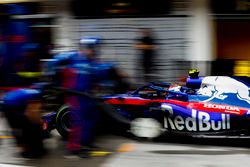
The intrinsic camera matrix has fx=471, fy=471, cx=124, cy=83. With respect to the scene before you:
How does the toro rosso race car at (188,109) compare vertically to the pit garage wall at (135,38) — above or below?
below

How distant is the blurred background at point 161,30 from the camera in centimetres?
1099

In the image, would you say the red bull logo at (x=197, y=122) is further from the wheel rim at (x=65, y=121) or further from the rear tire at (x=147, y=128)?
the wheel rim at (x=65, y=121)

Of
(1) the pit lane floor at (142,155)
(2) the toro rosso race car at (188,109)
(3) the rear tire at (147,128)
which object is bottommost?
(1) the pit lane floor at (142,155)

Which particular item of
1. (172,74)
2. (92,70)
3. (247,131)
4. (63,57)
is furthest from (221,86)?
(172,74)

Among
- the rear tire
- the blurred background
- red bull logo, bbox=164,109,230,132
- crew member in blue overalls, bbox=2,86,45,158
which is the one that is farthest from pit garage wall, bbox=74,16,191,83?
crew member in blue overalls, bbox=2,86,45,158

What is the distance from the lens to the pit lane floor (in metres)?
6.07

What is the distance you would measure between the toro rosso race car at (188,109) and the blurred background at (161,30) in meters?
3.40

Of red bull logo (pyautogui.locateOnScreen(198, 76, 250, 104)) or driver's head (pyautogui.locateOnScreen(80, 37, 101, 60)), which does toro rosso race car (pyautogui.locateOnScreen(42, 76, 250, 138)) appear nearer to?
red bull logo (pyautogui.locateOnScreen(198, 76, 250, 104))

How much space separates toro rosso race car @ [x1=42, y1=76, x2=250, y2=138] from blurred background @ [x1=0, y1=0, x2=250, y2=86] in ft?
11.2

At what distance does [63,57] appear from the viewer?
612 cm

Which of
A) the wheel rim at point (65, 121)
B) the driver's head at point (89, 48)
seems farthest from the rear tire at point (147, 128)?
the driver's head at point (89, 48)

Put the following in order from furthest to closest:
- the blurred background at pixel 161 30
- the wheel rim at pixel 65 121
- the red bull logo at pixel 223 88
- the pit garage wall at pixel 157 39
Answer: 1. the pit garage wall at pixel 157 39
2. the blurred background at pixel 161 30
3. the wheel rim at pixel 65 121
4. the red bull logo at pixel 223 88

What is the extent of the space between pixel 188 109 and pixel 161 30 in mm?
5044

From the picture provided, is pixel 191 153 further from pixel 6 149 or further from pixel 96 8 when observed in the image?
pixel 96 8
